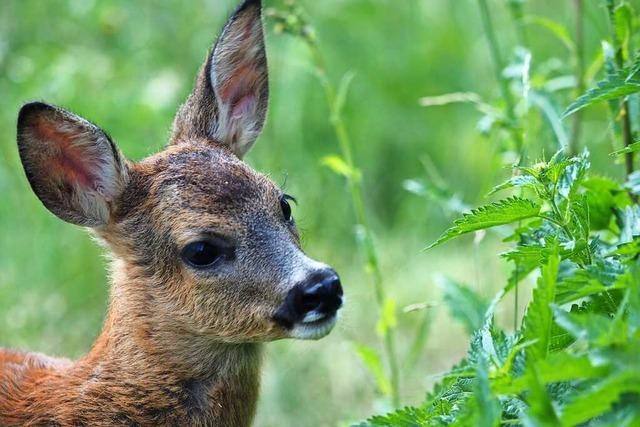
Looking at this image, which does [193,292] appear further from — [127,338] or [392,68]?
[392,68]

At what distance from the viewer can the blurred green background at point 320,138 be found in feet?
21.7

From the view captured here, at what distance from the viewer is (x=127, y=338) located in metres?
4.45

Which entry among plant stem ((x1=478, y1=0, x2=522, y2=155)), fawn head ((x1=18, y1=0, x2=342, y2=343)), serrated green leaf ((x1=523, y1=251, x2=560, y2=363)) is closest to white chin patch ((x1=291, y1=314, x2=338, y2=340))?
fawn head ((x1=18, y1=0, x2=342, y2=343))

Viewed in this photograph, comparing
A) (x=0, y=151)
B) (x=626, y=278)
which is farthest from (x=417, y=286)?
(x=626, y=278)

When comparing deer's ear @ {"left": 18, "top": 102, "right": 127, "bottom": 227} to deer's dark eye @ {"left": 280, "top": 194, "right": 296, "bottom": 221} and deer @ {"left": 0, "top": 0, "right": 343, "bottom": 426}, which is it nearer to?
deer @ {"left": 0, "top": 0, "right": 343, "bottom": 426}

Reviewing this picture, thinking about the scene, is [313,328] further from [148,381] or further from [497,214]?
[497,214]

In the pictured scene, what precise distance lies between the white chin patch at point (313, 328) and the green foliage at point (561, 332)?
2.09 feet

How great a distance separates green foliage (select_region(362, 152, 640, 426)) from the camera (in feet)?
7.86

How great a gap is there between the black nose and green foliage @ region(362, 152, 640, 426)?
617 millimetres

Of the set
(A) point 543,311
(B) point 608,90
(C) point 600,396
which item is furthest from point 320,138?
(C) point 600,396

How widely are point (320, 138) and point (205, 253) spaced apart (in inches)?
175

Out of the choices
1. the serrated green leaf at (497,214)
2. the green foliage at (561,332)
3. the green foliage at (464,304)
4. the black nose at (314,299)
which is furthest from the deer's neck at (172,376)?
the serrated green leaf at (497,214)

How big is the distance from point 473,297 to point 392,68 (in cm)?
469

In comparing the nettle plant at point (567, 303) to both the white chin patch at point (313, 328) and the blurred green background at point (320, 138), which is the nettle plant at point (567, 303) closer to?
the white chin patch at point (313, 328)
